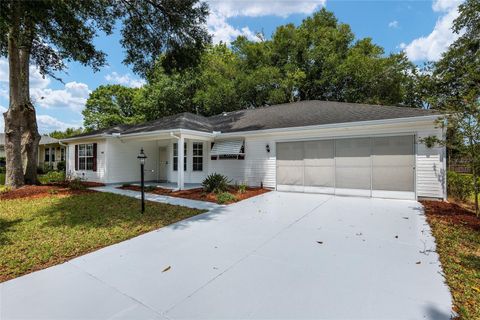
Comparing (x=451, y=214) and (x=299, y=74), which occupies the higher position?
(x=299, y=74)

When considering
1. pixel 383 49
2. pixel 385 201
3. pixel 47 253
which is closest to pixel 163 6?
pixel 47 253

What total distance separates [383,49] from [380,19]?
864 cm

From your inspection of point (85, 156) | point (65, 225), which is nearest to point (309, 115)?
point (65, 225)

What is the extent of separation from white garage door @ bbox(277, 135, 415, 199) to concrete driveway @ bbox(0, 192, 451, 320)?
3340mm

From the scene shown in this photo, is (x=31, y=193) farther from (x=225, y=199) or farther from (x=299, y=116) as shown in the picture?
(x=299, y=116)

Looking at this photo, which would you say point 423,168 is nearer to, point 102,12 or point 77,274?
point 77,274

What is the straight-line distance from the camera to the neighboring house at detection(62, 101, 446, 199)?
8219mm

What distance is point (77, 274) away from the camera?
3.44 m

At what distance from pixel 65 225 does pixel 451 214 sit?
9.77m

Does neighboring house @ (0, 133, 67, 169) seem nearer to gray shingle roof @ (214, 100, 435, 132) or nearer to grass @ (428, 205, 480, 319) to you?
gray shingle roof @ (214, 100, 435, 132)

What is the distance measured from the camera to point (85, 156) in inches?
550

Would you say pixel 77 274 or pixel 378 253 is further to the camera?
pixel 378 253

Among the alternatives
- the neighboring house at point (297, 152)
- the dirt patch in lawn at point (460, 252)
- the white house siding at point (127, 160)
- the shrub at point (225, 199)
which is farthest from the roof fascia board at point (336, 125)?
the white house siding at point (127, 160)

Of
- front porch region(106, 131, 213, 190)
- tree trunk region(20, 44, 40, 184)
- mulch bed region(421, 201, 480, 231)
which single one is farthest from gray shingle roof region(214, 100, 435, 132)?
tree trunk region(20, 44, 40, 184)
